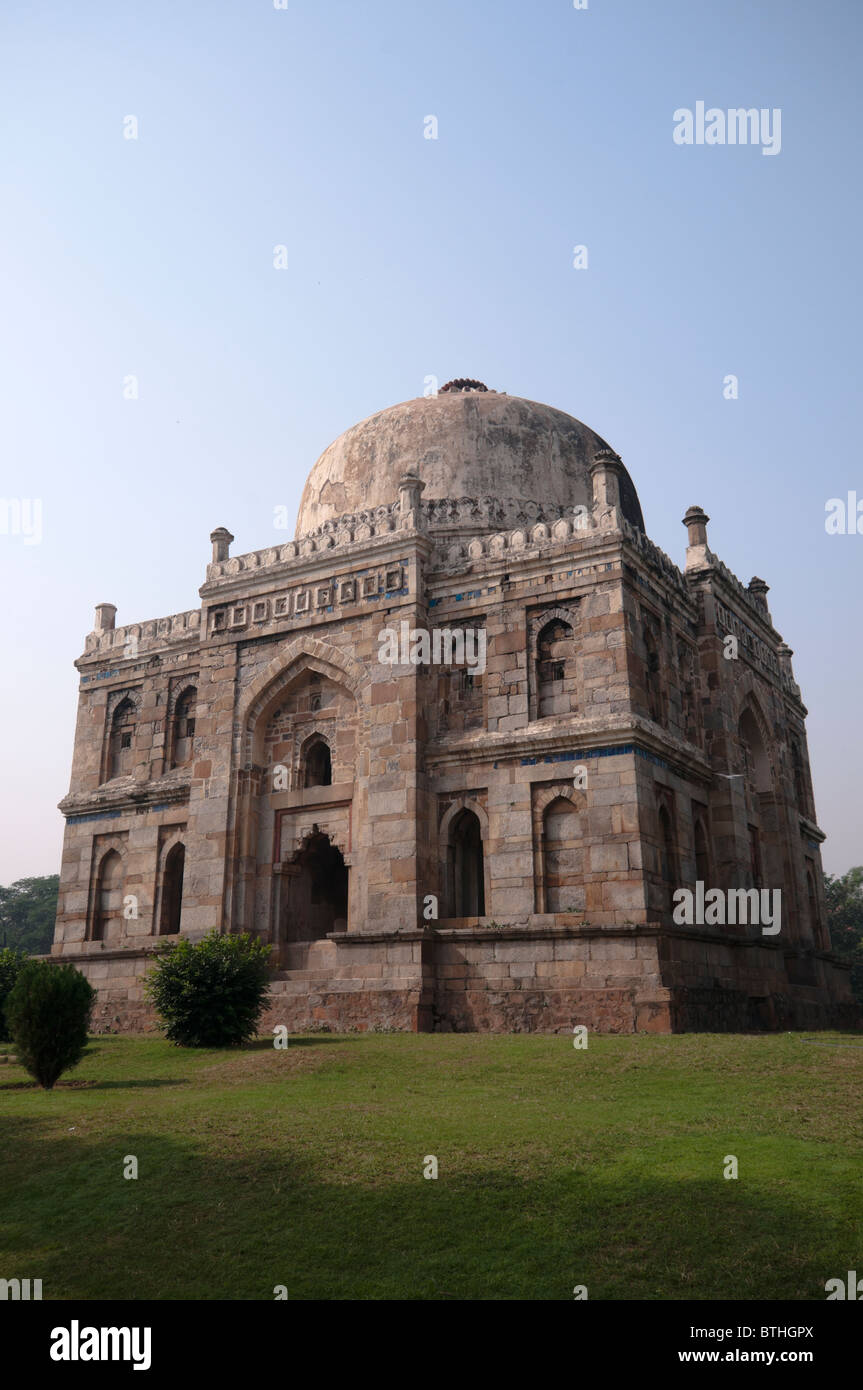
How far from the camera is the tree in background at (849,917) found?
43.0 meters

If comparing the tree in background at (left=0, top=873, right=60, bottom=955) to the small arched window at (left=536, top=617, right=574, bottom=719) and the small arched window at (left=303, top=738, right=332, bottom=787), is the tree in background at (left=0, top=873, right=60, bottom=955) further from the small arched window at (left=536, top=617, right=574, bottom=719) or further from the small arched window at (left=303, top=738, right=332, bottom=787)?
the small arched window at (left=536, top=617, right=574, bottom=719)

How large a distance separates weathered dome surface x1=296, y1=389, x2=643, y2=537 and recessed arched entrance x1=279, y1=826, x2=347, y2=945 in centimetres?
713

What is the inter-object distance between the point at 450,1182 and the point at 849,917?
43431 mm

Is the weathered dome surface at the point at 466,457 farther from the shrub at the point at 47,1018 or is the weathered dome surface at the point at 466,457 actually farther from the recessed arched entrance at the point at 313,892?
the shrub at the point at 47,1018

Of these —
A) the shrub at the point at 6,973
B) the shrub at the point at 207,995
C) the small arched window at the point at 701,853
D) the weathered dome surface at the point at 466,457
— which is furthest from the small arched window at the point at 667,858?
the shrub at the point at 6,973

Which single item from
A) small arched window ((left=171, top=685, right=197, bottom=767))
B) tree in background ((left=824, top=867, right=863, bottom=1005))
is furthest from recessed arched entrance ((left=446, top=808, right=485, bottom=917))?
tree in background ((left=824, top=867, right=863, bottom=1005))

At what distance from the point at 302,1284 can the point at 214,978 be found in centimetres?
983

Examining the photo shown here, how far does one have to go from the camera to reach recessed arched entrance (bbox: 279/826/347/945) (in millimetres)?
20031

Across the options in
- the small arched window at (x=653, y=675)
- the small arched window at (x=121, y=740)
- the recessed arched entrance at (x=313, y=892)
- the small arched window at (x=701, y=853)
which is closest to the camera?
the small arched window at (x=653, y=675)

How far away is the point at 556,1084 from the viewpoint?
1151cm

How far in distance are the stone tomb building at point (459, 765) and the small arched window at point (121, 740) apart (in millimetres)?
50
